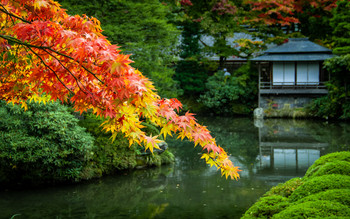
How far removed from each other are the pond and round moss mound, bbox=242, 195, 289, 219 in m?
1.94

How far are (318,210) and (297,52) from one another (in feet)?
63.7

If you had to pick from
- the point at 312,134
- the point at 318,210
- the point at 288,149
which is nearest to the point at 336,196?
the point at 318,210

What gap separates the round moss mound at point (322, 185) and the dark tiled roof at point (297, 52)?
17.7m

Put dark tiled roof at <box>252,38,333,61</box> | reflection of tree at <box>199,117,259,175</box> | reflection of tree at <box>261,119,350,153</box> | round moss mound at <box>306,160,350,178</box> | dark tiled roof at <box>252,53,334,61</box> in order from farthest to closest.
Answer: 1. dark tiled roof at <box>252,38,333,61</box>
2. dark tiled roof at <box>252,53,334,61</box>
3. reflection of tree at <box>261,119,350,153</box>
4. reflection of tree at <box>199,117,259,175</box>
5. round moss mound at <box>306,160,350,178</box>

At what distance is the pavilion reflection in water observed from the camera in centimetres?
840

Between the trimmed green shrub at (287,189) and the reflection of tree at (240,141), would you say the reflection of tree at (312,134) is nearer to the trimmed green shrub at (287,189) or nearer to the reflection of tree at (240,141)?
the reflection of tree at (240,141)

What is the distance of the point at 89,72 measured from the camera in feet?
8.32

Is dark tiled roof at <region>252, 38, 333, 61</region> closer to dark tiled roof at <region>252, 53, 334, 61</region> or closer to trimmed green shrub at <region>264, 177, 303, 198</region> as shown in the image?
dark tiled roof at <region>252, 53, 334, 61</region>

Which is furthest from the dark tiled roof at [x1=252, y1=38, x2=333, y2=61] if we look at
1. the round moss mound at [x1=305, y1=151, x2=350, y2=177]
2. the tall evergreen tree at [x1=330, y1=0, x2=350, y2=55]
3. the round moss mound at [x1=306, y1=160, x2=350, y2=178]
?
the round moss mound at [x1=306, y1=160, x2=350, y2=178]

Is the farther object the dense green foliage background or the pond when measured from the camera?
the dense green foliage background

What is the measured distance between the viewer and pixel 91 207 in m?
5.73

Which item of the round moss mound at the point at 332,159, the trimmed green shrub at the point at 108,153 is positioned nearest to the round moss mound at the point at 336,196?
the round moss mound at the point at 332,159

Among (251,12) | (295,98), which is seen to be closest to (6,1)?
(295,98)

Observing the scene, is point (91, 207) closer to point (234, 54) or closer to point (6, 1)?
point (6, 1)
